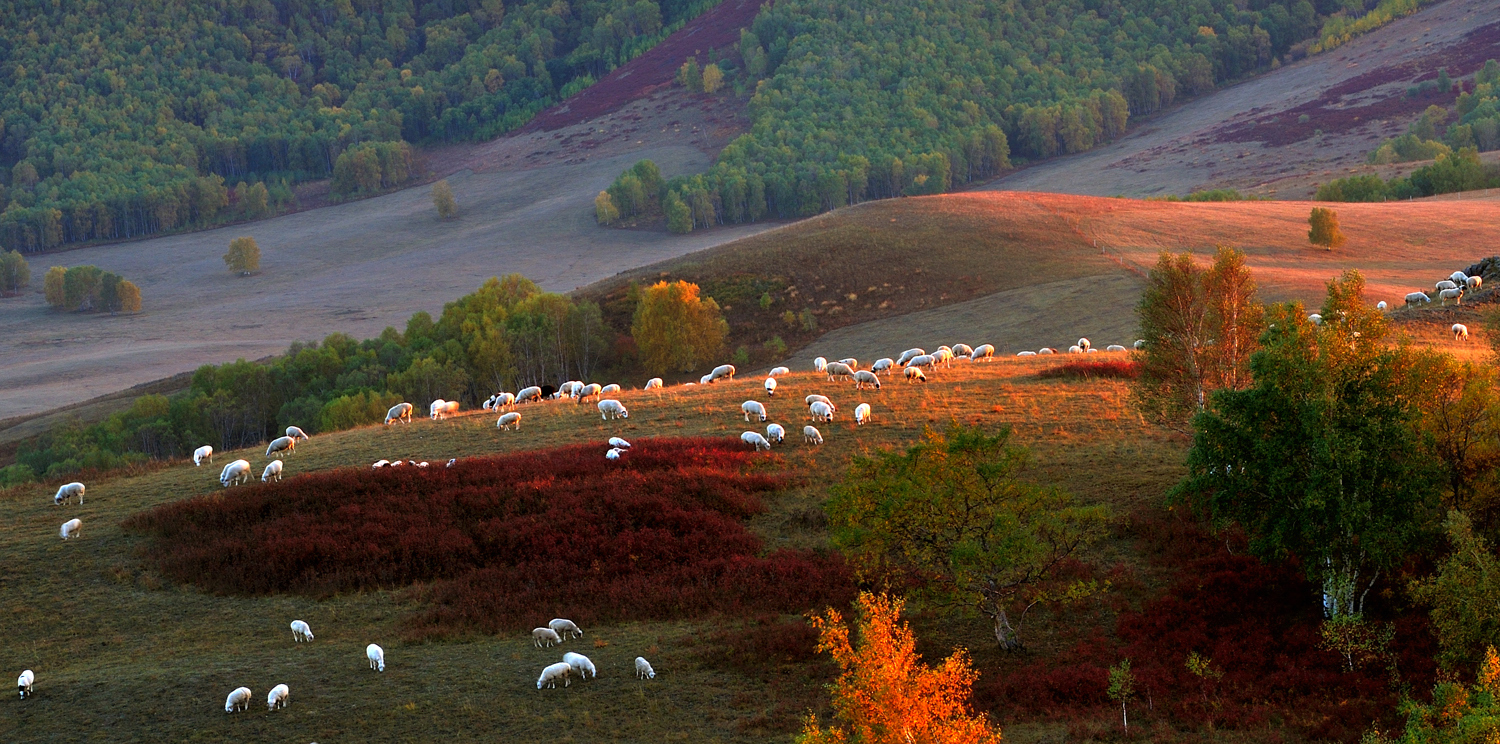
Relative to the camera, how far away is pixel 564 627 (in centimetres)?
2436

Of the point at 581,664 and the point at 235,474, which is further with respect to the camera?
the point at 235,474

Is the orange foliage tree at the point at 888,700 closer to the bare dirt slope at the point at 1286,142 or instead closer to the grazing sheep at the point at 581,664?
the grazing sheep at the point at 581,664

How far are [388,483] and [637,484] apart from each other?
822cm

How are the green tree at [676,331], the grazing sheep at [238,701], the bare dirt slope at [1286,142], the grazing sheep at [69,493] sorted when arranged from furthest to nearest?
the bare dirt slope at [1286,142], the green tree at [676,331], the grazing sheep at [69,493], the grazing sheep at [238,701]

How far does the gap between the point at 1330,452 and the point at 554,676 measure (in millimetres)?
16303

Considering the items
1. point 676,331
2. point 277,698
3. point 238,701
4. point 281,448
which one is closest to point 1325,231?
point 676,331

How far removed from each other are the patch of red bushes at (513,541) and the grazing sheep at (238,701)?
4.61 metres

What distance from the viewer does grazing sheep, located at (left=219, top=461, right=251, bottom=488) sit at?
3447 cm

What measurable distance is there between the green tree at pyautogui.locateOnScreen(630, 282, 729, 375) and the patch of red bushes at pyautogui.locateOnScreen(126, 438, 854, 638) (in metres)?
53.6

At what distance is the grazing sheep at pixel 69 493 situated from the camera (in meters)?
33.8

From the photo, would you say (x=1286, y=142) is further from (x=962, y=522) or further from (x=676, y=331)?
(x=962, y=522)

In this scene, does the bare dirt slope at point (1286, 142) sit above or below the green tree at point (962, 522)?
above

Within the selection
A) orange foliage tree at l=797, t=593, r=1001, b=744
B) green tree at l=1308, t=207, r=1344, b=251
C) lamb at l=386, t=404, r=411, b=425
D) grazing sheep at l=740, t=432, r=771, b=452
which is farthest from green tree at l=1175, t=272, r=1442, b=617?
green tree at l=1308, t=207, r=1344, b=251

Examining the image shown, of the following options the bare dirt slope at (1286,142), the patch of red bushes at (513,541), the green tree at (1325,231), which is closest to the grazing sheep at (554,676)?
the patch of red bushes at (513,541)
